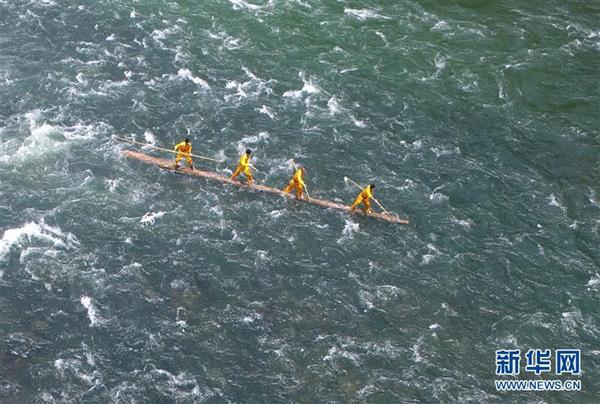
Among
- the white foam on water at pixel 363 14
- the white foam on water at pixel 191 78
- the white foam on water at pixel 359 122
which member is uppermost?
the white foam on water at pixel 363 14

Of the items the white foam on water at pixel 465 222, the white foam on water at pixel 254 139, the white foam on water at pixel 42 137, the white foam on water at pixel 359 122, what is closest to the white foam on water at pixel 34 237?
the white foam on water at pixel 42 137

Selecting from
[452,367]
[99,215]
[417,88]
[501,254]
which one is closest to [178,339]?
[99,215]

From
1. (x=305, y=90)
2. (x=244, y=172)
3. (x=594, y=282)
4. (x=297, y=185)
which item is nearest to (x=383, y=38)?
(x=305, y=90)

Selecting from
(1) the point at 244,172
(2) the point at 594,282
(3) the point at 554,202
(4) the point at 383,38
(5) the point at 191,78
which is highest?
(4) the point at 383,38

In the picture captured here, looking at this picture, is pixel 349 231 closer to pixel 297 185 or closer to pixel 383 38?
pixel 297 185

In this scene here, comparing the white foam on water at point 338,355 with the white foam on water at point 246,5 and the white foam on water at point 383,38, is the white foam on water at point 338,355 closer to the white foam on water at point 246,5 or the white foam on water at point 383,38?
the white foam on water at point 383,38

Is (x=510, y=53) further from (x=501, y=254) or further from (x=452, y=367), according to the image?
(x=452, y=367)
